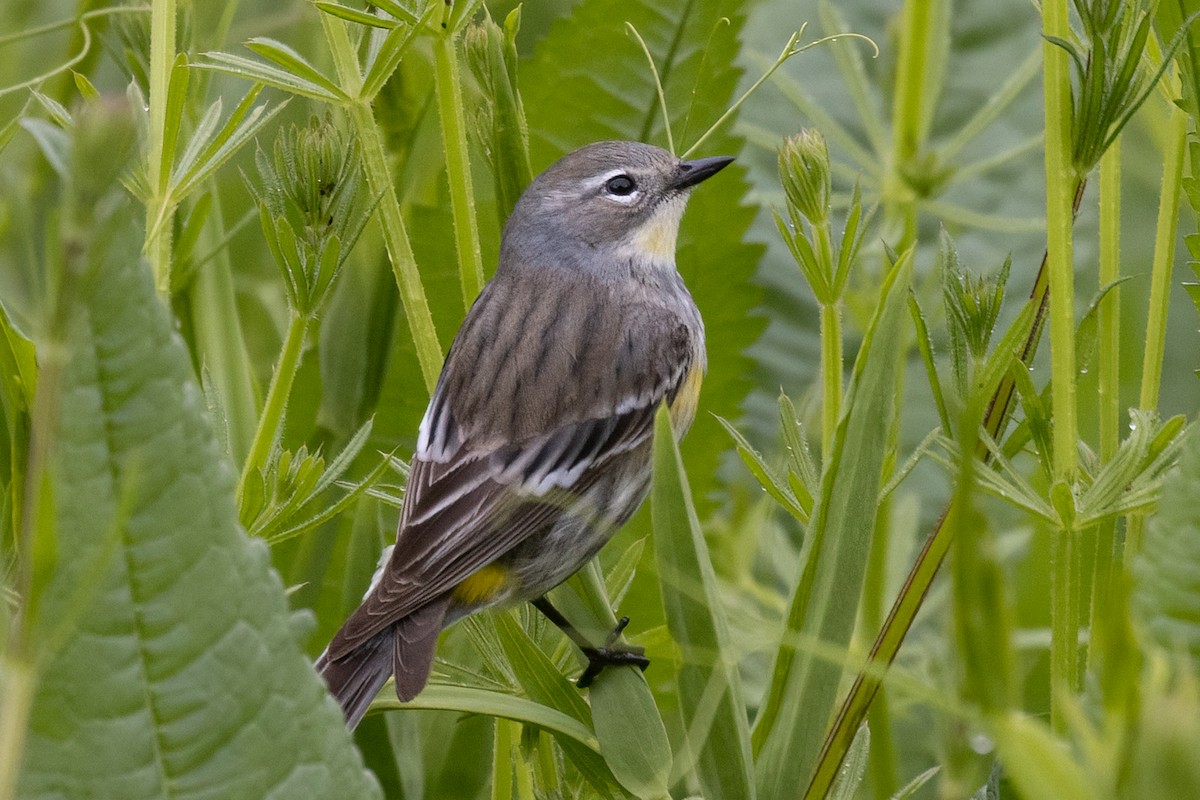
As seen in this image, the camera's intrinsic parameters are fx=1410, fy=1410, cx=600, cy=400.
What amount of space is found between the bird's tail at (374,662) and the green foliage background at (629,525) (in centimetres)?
7

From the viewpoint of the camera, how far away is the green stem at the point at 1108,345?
131 centimetres

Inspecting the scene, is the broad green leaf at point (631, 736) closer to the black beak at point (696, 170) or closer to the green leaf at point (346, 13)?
the green leaf at point (346, 13)

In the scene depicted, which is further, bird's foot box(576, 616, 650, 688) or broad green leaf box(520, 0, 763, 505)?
broad green leaf box(520, 0, 763, 505)

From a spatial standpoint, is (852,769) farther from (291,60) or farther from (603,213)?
(603,213)

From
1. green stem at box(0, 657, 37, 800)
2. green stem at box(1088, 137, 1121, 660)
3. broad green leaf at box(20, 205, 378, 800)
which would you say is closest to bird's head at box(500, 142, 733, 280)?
green stem at box(1088, 137, 1121, 660)

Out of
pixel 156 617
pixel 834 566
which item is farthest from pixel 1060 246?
pixel 156 617

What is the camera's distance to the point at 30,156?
1505mm

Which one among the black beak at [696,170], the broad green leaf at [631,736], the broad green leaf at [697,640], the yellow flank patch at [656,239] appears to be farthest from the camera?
the yellow flank patch at [656,239]

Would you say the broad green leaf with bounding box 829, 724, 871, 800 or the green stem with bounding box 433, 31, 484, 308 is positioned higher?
the green stem with bounding box 433, 31, 484, 308

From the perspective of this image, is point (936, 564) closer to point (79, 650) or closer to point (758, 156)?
point (79, 650)

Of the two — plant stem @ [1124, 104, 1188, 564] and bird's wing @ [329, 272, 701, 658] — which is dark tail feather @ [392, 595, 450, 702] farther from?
plant stem @ [1124, 104, 1188, 564]

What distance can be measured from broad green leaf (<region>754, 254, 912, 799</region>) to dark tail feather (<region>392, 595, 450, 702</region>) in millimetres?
375

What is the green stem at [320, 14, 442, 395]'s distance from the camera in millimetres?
1392

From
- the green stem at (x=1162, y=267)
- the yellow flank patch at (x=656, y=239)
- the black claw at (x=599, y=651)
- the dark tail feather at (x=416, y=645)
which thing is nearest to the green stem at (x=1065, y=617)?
the green stem at (x=1162, y=267)
